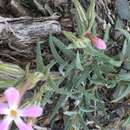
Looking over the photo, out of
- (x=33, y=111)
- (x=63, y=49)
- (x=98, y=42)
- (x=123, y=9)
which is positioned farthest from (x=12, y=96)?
(x=123, y=9)

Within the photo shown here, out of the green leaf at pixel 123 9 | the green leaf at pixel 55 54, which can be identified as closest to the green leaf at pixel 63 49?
the green leaf at pixel 55 54

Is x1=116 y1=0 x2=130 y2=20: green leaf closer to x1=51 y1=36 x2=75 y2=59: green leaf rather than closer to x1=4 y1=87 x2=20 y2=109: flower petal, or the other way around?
x1=51 y1=36 x2=75 y2=59: green leaf

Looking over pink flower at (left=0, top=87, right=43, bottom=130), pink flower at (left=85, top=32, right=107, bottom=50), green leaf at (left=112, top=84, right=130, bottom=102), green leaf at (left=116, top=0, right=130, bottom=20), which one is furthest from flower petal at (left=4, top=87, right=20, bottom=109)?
green leaf at (left=116, top=0, right=130, bottom=20)

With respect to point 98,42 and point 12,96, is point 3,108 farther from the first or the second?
point 98,42

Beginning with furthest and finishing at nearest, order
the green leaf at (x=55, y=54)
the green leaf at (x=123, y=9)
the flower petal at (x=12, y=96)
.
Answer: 1. the green leaf at (x=123, y=9)
2. the green leaf at (x=55, y=54)
3. the flower petal at (x=12, y=96)

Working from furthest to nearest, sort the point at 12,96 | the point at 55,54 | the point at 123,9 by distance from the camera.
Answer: the point at 123,9 < the point at 55,54 < the point at 12,96

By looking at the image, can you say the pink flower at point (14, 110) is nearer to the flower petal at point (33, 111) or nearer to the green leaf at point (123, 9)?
the flower petal at point (33, 111)
